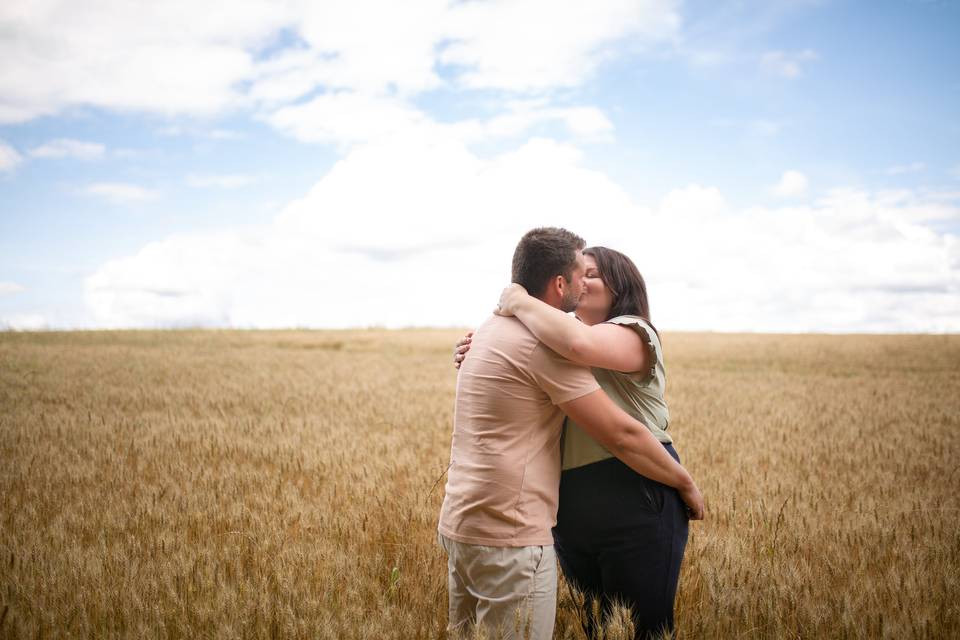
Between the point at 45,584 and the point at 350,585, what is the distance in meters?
1.81

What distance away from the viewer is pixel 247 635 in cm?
317

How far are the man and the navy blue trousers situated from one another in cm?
14

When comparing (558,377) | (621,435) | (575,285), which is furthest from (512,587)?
(575,285)

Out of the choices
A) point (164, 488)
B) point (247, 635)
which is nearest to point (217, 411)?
point (164, 488)

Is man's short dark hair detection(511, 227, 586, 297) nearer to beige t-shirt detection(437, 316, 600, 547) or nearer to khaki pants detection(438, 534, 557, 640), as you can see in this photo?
beige t-shirt detection(437, 316, 600, 547)

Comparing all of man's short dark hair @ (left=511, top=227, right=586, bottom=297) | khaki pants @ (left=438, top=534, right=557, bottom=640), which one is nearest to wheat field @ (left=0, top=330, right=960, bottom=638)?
khaki pants @ (left=438, top=534, right=557, bottom=640)

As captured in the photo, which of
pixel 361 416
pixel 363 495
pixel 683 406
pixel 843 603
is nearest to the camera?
pixel 843 603

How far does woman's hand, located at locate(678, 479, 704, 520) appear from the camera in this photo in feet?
9.14

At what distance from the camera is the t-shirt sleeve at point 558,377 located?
251 centimetres

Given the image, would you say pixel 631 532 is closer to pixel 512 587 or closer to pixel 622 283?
pixel 512 587

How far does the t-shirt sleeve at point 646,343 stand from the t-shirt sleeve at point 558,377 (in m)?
0.33

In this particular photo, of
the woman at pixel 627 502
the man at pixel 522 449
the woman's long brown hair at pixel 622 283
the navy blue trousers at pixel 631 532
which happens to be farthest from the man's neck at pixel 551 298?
the navy blue trousers at pixel 631 532

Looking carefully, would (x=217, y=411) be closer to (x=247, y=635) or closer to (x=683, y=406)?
(x=247, y=635)

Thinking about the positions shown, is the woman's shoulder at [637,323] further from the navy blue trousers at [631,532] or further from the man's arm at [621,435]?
the navy blue trousers at [631,532]
